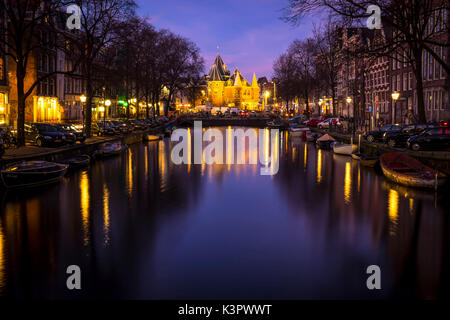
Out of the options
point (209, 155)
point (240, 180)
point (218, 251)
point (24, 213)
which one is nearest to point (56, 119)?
point (209, 155)

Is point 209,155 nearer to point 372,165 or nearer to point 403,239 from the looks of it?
point 372,165

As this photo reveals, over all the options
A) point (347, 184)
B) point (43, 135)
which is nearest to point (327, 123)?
point (43, 135)

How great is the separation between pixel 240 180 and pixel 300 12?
360 inches

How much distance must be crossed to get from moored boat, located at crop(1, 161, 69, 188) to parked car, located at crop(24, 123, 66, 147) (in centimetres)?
1152

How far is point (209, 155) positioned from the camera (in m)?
42.3

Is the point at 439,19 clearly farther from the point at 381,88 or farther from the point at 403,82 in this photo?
the point at 381,88

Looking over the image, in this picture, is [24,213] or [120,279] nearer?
[120,279]

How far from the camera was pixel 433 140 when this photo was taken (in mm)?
30094

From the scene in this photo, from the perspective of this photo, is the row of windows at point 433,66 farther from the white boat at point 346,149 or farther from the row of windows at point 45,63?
the row of windows at point 45,63

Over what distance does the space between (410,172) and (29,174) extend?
57.4ft

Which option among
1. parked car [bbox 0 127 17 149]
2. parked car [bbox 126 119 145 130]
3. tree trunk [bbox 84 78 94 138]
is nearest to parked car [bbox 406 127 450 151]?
parked car [bbox 0 127 17 149]

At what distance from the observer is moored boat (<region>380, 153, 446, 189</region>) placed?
73.2ft

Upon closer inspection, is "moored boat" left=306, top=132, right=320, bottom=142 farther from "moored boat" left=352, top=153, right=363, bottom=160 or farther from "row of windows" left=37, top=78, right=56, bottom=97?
"row of windows" left=37, top=78, right=56, bottom=97

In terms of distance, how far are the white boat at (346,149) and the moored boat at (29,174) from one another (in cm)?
2280
